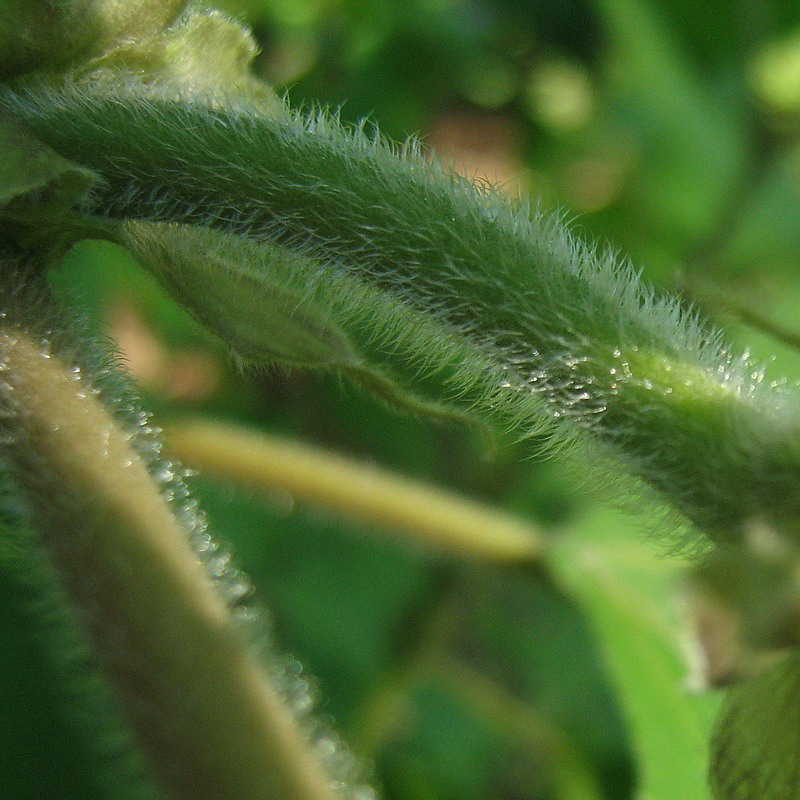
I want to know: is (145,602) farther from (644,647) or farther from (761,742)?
(644,647)

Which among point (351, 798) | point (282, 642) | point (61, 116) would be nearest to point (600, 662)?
point (282, 642)

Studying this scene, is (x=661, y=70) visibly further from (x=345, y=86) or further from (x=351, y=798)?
(x=351, y=798)

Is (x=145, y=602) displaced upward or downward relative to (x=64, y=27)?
downward

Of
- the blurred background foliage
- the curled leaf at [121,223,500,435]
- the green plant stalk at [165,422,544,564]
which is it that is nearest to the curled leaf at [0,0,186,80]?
the curled leaf at [121,223,500,435]

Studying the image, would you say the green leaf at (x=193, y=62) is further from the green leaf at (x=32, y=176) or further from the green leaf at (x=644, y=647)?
the green leaf at (x=644, y=647)

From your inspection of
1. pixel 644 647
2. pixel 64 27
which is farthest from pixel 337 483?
pixel 64 27

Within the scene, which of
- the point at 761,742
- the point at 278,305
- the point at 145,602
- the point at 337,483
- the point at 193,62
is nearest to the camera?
the point at 761,742

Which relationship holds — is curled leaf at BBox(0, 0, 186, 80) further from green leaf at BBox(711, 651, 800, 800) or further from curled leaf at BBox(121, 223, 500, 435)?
green leaf at BBox(711, 651, 800, 800)
